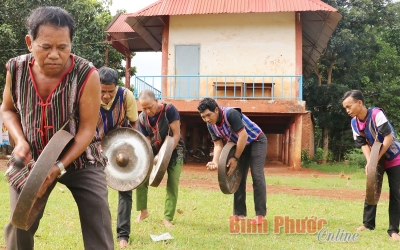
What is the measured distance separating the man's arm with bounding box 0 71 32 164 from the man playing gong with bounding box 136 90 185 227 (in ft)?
8.79

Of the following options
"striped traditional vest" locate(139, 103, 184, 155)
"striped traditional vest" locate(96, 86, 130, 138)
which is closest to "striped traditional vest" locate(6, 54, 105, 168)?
"striped traditional vest" locate(96, 86, 130, 138)

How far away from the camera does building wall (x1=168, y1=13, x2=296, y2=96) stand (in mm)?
16125

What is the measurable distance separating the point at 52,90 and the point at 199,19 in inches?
562

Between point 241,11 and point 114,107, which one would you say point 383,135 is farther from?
point 241,11

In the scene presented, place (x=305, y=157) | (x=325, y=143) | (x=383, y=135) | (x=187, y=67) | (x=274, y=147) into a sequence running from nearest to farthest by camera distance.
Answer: (x=383, y=135) → (x=187, y=67) → (x=305, y=157) → (x=274, y=147) → (x=325, y=143)

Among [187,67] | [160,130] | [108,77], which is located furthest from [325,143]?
[108,77]

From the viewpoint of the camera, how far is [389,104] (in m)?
26.5

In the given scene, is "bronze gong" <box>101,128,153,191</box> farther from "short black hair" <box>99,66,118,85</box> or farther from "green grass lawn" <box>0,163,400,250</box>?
"green grass lawn" <box>0,163,400,250</box>

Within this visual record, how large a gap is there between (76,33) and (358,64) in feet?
50.8

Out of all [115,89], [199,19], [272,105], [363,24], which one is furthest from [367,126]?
[363,24]

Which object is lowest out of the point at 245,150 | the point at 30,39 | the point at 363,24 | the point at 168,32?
the point at 245,150

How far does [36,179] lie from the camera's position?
2355 millimetres

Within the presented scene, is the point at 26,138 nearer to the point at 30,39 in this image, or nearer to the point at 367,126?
the point at 30,39

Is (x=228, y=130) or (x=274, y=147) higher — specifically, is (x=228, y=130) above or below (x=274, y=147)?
above
